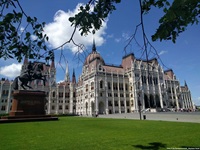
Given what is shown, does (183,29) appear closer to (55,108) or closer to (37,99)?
(37,99)

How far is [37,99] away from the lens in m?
24.0

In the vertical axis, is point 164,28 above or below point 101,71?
below

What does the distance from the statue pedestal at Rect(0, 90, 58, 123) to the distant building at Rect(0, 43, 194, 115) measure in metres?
37.9

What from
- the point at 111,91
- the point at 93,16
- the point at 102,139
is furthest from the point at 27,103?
the point at 111,91

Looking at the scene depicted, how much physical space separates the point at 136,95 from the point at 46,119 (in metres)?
50.1

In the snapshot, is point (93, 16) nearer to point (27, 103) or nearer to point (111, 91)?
point (27, 103)

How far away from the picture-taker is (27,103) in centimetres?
2338

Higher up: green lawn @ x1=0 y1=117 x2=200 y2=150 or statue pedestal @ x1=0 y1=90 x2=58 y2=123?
statue pedestal @ x1=0 y1=90 x2=58 y2=123

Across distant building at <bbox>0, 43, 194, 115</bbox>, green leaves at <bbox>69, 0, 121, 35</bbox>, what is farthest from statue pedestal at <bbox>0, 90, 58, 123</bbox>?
distant building at <bbox>0, 43, 194, 115</bbox>

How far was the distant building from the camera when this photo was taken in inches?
2603

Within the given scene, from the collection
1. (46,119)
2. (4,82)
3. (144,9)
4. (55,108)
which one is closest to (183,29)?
(144,9)

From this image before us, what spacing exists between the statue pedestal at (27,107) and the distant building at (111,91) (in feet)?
124

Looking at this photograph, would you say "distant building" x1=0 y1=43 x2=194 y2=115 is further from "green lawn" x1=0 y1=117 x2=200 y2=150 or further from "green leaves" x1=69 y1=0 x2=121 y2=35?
"green leaves" x1=69 y1=0 x2=121 y2=35

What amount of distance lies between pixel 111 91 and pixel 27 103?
156ft
